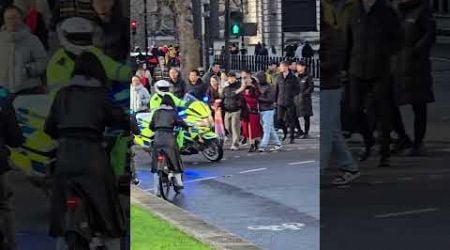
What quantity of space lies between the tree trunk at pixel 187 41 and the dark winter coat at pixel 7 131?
24.0m

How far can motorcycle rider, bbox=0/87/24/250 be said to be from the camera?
4.96 m

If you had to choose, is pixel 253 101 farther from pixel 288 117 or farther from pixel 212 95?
pixel 288 117

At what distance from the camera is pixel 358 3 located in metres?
5.05

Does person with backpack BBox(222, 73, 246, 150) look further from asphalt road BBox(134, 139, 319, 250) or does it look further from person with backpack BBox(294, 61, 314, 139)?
person with backpack BBox(294, 61, 314, 139)

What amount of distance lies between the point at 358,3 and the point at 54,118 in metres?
1.83

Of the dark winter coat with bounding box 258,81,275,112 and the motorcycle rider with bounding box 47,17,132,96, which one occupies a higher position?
the motorcycle rider with bounding box 47,17,132,96

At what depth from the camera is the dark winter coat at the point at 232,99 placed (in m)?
20.7

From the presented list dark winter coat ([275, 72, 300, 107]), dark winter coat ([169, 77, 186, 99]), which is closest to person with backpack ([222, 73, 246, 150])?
dark winter coat ([169, 77, 186, 99])

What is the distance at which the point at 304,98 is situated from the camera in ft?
72.9

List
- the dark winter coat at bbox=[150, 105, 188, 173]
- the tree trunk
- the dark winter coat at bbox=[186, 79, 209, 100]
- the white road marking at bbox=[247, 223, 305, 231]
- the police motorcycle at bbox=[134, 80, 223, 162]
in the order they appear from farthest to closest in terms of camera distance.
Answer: the tree trunk → the dark winter coat at bbox=[186, 79, 209, 100] → the police motorcycle at bbox=[134, 80, 223, 162] → the dark winter coat at bbox=[150, 105, 188, 173] → the white road marking at bbox=[247, 223, 305, 231]

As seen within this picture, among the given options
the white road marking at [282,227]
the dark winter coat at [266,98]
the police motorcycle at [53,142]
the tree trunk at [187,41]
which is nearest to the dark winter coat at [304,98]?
the dark winter coat at [266,98]

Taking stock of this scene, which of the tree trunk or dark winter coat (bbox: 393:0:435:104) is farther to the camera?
the tree trunk

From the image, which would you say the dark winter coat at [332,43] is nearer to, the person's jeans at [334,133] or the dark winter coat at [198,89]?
the person's jeans at [334,133]

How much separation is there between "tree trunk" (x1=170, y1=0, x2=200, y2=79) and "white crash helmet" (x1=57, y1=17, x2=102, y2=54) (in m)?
23.9
